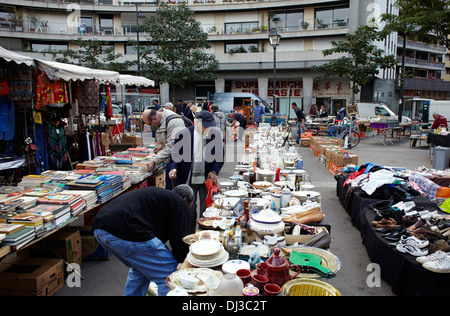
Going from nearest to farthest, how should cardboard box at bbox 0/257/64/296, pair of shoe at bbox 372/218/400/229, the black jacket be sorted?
1. the black jacket
2. cardboard box at bbox 0/257/64/296
3. pair of shoe at bbox 372/218/400/229

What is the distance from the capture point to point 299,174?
5.32 metres

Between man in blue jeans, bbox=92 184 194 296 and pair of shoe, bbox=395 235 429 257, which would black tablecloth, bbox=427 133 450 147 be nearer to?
pair of shoe, bbox=395 235 429 257

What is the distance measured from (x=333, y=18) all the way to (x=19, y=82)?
31052 mm

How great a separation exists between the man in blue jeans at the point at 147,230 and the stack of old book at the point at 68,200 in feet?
4.54

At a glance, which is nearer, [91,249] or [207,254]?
[207,254]

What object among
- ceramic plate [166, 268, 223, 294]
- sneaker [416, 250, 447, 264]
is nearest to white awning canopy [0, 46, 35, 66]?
ceramic plate [166, 268, 223, 294]

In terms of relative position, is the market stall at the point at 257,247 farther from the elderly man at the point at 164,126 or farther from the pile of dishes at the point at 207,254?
the elderly man at the point at 164,126

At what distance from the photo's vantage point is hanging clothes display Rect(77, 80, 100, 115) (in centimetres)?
787

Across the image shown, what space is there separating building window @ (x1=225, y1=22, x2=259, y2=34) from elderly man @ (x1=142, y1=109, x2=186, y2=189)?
29432mm

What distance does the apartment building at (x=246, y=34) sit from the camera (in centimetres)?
3025

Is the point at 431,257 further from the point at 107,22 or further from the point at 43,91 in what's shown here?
the point at 107,22

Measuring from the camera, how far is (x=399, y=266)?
3584 millimetres

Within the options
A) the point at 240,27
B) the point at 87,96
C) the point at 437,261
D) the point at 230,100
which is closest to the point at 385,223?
the point at 437,261
